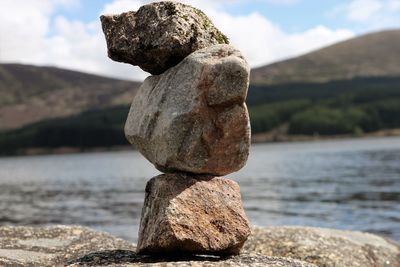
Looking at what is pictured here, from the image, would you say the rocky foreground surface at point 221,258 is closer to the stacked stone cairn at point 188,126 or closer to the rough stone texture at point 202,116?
the stacked stone cairn at point 188,126

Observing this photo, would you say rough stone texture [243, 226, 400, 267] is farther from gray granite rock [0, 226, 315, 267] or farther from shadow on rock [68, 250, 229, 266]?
shadow on rock [68, 250, 229, 266]

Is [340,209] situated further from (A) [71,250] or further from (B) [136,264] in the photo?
(B) [136,264]

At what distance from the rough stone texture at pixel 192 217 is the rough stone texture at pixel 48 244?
3.64 metres

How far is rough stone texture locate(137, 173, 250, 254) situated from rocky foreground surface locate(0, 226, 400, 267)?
1.20 ft

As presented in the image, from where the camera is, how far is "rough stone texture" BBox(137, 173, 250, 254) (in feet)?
43.2

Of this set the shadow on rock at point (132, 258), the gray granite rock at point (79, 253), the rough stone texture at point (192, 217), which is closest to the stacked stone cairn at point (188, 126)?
the rough stone texture at point (192, 217)

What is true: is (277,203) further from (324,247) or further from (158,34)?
(158,34)

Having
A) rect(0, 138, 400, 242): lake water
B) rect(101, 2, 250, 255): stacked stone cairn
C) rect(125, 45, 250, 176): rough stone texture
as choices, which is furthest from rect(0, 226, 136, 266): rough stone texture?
rect(0, 138, 400, 242): lake water

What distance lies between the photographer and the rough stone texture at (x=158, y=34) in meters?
14.3

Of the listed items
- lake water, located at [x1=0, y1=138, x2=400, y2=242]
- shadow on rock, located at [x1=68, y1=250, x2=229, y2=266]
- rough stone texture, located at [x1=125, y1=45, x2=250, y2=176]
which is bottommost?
lake water, located at [x1=0, y1=138, x2=400, y2=242]

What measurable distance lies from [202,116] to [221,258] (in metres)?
3.48

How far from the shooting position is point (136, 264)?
42.3ft

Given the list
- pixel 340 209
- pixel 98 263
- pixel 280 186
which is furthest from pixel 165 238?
pixel 280 186

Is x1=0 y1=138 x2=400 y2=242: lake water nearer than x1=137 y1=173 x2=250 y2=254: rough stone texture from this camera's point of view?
No
